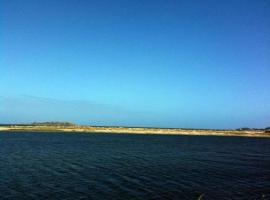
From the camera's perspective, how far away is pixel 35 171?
4188 cm

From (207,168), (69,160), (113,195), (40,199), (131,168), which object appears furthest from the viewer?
(69,160)

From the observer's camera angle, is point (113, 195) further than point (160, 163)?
No

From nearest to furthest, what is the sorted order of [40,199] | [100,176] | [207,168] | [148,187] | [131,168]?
[40,199] → [148,187] → [100,176] → [131,168] → [207,168]

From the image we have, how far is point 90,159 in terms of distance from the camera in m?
55.7

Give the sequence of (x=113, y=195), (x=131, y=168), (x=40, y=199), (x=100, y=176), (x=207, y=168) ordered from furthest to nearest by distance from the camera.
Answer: (x=207, y=168) → (x=131, y=168) → (x=100, y=176) → (x=113, y=195) → (x=40, y=199)

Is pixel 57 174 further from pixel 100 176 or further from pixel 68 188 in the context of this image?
pixel 68 188

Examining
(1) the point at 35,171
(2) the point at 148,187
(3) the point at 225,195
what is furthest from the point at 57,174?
(3) the point at 225,195

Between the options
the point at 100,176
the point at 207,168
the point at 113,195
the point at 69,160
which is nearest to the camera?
the point at 113,195

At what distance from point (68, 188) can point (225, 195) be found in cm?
1332

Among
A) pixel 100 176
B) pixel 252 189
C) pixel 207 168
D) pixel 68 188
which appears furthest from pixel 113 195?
pixel 207 168

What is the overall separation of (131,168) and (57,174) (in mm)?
10083

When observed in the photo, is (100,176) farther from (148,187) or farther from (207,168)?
(207,168)

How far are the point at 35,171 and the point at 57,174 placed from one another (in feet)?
10.2

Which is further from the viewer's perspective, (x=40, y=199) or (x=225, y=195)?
(x=225, y=195)
